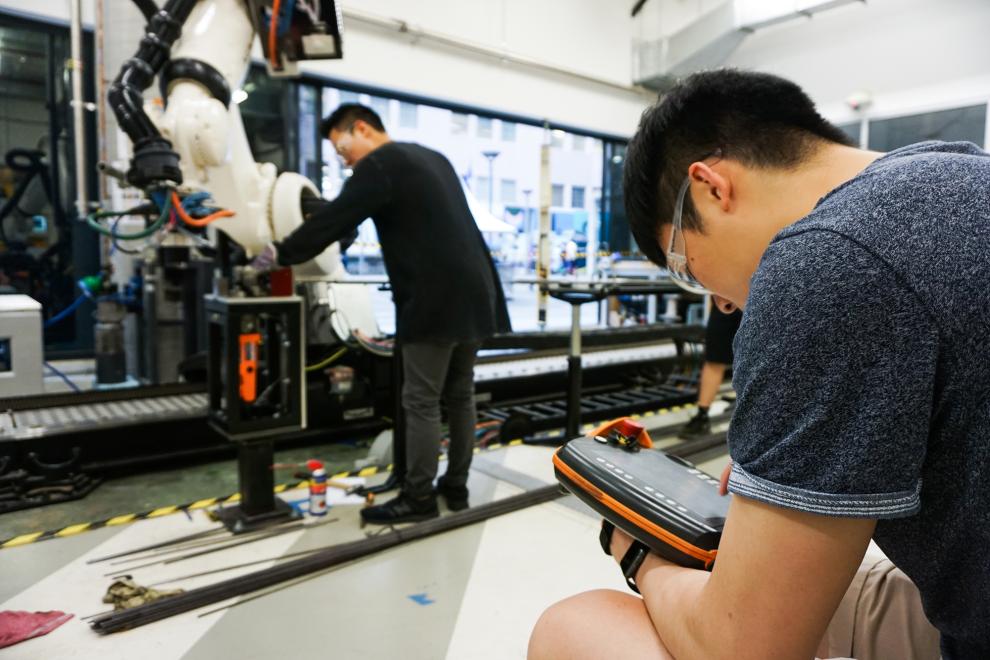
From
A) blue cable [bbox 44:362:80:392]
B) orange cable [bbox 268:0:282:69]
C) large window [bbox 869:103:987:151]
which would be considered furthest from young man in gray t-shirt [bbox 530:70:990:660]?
large window [bbox 869:103:987:151]

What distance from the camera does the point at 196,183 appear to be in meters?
2.44

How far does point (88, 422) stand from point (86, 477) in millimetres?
238

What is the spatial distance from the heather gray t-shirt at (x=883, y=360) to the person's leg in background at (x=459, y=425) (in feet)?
6.72

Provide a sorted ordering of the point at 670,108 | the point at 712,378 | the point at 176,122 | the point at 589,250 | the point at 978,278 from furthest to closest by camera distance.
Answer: the point at 589,250 < the point at 712,378 < the point at 176,122 < the point at 670,108 < the point at 978,278

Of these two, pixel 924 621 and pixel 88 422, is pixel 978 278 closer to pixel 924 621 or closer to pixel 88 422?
pixel 924 621

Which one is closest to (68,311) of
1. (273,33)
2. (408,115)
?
(273,33)

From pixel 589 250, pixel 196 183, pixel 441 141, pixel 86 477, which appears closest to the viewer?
pixel 196 183

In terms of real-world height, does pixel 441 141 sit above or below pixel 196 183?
above

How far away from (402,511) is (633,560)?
1.70 metres

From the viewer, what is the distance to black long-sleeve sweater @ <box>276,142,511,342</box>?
7.52 feet

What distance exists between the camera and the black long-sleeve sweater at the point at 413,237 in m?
2.29

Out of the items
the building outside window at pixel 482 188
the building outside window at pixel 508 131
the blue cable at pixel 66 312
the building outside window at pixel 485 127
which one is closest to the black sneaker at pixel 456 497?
the blue cable at pixel 66 312

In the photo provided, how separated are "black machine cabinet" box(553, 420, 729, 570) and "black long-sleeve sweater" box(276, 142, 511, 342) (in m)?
1.27

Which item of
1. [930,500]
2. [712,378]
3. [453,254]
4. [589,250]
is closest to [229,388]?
[453,254]
